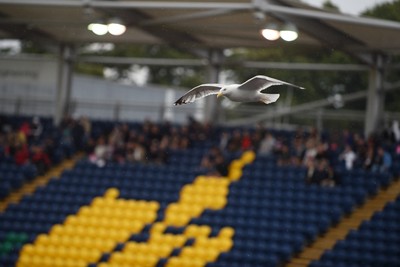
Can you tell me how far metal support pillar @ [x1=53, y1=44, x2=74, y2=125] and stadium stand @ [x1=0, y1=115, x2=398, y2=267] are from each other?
13.8 feet

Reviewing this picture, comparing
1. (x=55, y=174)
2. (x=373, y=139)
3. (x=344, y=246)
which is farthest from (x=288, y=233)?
(x=55, y=174)

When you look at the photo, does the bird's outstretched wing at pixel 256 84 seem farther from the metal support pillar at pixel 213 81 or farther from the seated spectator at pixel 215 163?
the metal support pillar at pixel 213 81

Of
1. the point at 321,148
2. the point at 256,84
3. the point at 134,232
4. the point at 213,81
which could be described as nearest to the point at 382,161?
the point at 321,148

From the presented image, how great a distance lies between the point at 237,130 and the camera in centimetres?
2534

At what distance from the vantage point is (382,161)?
21812 millimetres

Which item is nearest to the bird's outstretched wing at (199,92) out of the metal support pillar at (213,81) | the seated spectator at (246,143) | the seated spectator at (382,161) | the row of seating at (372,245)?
the row of seating at (372,245)

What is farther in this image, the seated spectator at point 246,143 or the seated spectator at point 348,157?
the seated spectator at point 246,143

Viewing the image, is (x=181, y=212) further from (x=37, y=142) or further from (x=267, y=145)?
(x=37, y=142)

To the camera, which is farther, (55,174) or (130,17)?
(55,174)

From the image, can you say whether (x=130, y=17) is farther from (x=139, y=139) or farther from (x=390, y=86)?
(x=390, y=86)

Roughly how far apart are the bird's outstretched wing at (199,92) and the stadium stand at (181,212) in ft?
26.9

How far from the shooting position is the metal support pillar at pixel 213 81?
27062 millimetres

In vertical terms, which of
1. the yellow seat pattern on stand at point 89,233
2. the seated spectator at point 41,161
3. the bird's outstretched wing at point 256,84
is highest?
the bird's outstretched wing at point 256,84

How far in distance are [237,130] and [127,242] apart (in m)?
5.29
